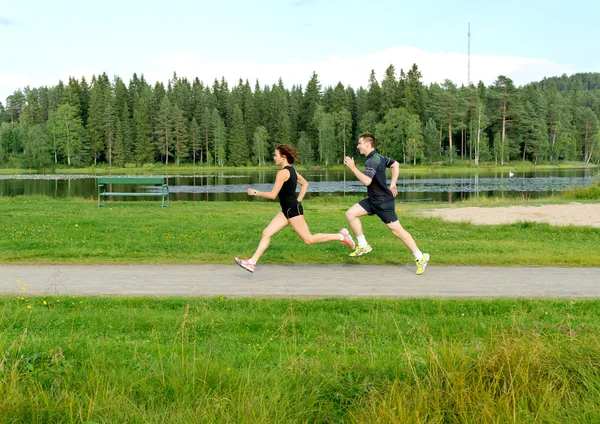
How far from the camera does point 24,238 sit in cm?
1259

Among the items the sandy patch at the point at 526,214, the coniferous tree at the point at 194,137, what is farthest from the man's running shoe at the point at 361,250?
the coniferous tree at the point at 194,137

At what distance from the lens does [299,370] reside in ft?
16.4

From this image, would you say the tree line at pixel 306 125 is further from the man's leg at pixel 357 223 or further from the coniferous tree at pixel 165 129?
the man's leg at pixel 357 223

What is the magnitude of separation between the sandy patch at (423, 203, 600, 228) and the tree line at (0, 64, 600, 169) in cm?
7512

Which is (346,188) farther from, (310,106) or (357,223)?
(310,106)

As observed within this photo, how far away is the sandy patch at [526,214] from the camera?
1683cm

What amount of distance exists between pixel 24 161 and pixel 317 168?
45.5 m

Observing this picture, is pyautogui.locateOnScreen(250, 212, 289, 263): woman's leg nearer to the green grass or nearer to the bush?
the green grass

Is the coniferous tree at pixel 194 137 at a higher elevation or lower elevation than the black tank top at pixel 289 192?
higher

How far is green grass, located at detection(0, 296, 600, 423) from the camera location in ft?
15.0

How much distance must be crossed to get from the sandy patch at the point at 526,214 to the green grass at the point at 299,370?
10660mm

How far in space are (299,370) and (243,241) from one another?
788cm

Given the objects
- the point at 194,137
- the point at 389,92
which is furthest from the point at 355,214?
the point at 194,137

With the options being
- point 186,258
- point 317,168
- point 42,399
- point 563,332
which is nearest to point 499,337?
point 563,332
